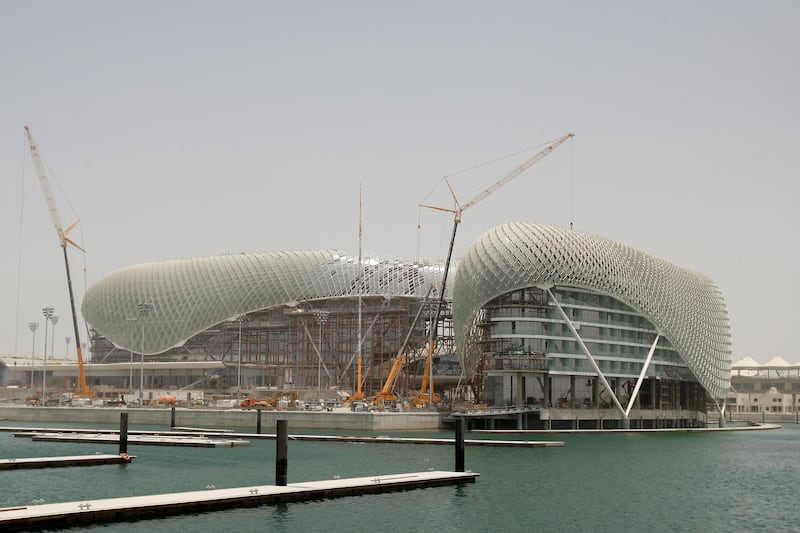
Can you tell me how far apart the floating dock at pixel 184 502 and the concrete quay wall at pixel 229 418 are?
202 feet

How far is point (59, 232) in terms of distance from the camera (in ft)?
628

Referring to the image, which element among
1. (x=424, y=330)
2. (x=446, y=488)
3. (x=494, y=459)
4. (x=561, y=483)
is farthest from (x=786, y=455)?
(x=424, y=330)

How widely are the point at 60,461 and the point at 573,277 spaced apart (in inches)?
3164

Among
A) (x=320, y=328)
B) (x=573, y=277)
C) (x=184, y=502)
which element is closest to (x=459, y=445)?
(x=184, y=502)

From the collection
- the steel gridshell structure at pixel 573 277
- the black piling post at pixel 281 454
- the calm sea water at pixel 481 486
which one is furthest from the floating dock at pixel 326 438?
the black piling post at pixel 281 454

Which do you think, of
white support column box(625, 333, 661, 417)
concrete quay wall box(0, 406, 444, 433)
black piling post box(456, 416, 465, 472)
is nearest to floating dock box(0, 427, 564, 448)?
concrete quay wall box(0, 406, 444, 433)

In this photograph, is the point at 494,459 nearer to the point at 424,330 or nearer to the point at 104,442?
the point at 104,442

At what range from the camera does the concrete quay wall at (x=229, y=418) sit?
4899 inches

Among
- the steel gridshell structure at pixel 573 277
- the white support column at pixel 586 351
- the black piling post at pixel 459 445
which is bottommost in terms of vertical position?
the black piling post at pixel 459 445

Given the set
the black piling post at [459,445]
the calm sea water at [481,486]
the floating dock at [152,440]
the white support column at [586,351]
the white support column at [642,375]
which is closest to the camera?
the calm sea water at [481,486]

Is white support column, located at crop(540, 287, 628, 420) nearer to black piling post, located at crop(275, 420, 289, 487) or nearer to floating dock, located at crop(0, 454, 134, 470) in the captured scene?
floating dock, located at crop(0, 454, 134, 470)

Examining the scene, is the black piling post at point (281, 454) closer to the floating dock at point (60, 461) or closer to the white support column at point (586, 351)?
the floating dock at point (60, 461)

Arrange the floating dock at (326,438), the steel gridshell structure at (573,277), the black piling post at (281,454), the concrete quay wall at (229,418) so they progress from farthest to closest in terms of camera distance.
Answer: the steel gridshell structure at (573,277), the concrete quay wall at (229,418), the floating dock at (326,438), the black piling post at (281,454)

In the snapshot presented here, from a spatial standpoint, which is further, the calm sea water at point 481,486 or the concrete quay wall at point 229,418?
the concrete quay wall at point 229,418
